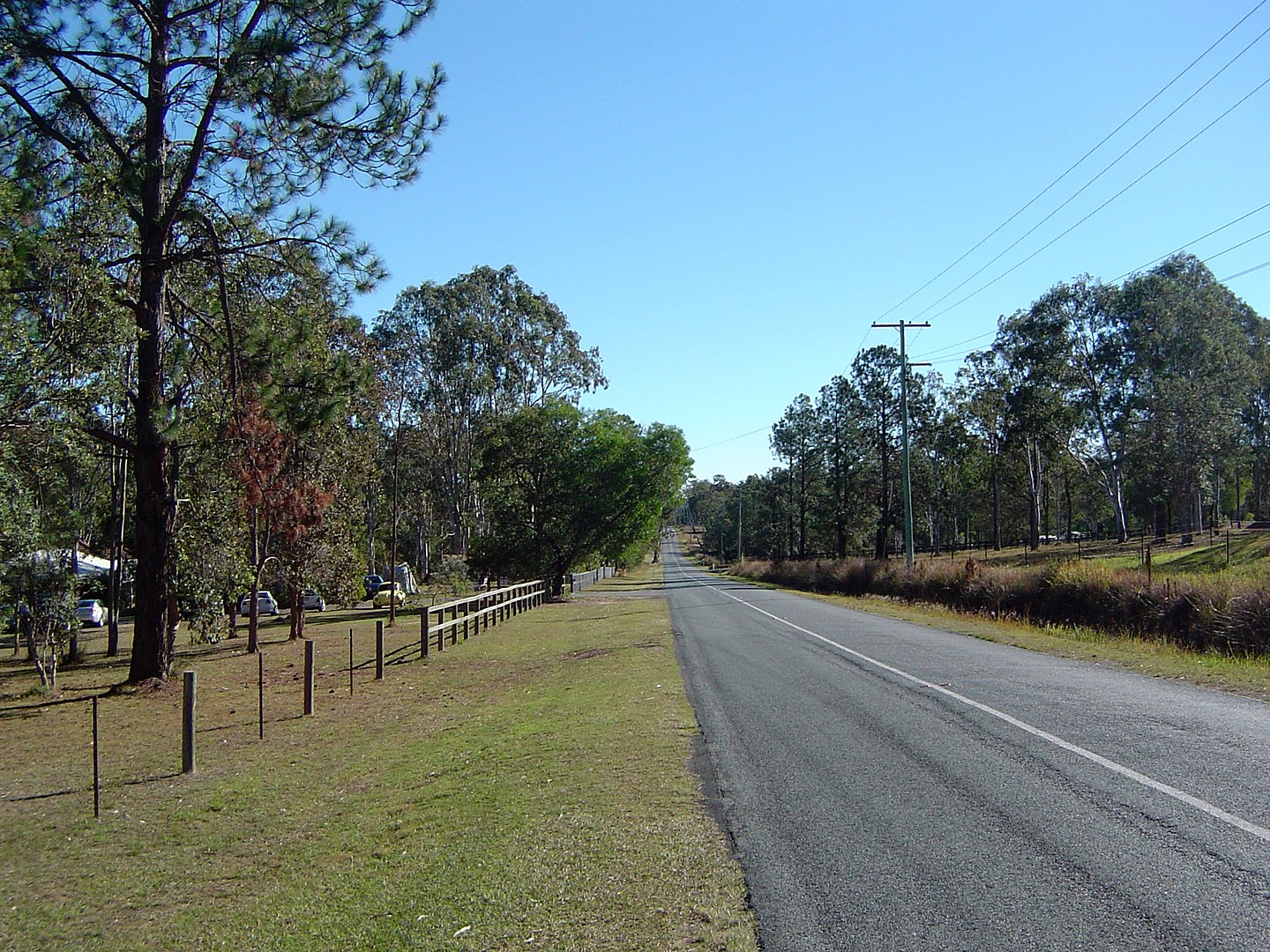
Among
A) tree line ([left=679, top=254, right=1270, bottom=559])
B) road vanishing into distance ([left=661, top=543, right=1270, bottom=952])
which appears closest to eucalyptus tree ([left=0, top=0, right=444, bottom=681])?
road vanishing into distance ([left=661, top=543, right=1270, bottom=952])

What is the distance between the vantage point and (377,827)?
7.45 meters

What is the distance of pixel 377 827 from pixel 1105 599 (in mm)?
19605

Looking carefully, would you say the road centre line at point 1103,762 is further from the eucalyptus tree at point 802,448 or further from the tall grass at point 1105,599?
the eucalyptus tree at point 802,448

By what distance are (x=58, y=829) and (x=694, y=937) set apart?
636cm

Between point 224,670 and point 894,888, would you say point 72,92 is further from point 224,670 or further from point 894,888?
point 894,888

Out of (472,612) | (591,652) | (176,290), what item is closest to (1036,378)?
(472,612)

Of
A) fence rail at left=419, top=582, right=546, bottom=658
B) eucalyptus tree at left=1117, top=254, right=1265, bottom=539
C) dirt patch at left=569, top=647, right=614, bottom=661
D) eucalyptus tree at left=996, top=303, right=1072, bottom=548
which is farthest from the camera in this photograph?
eucalyptus tree at left=996, top=303, right=1072, bottom=548

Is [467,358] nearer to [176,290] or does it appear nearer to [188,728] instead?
[176,290]

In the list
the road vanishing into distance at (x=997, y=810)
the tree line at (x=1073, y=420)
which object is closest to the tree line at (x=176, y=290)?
the road vanishing into distance at (x=997, y=810)

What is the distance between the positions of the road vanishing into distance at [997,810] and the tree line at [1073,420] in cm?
4105

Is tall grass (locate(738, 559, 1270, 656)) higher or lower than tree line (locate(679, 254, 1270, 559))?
lower

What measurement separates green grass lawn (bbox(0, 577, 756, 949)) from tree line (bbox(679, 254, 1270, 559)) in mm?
43409

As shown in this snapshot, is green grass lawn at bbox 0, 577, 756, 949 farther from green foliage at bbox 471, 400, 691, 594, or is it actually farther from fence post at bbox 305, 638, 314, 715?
green foliage at bbox 471, 400, 691, 594

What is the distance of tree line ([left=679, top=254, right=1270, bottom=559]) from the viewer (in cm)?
5012
